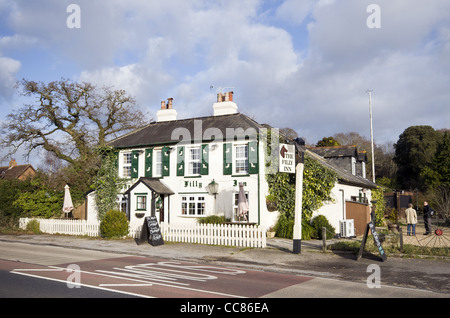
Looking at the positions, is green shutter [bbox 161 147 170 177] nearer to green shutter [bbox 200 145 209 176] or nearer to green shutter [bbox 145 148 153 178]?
green shutter [bbox 145 148 153 178]

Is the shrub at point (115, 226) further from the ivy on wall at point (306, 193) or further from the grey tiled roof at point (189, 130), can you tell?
the ivy on wall at point (306, 193)

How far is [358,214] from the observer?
2372cm

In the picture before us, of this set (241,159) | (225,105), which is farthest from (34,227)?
(225,105)

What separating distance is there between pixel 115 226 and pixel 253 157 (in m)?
7.83

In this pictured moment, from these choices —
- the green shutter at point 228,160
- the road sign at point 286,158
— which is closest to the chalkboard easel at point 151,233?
the green shutter at point 228,160

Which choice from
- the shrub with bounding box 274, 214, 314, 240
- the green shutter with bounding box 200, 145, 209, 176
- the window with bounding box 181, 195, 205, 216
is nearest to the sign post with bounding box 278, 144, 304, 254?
the shrub with bounding box 274, 214, 314, 240

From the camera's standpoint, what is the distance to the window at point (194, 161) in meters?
23.2

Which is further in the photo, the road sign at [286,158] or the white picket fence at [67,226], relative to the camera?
Answer: the white picket fence at [67,226]

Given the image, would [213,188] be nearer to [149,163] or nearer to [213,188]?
[213,188]

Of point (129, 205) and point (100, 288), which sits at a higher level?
point (129, 205)

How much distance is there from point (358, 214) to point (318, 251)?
30.3ft

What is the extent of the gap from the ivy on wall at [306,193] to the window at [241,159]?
6.55ft
